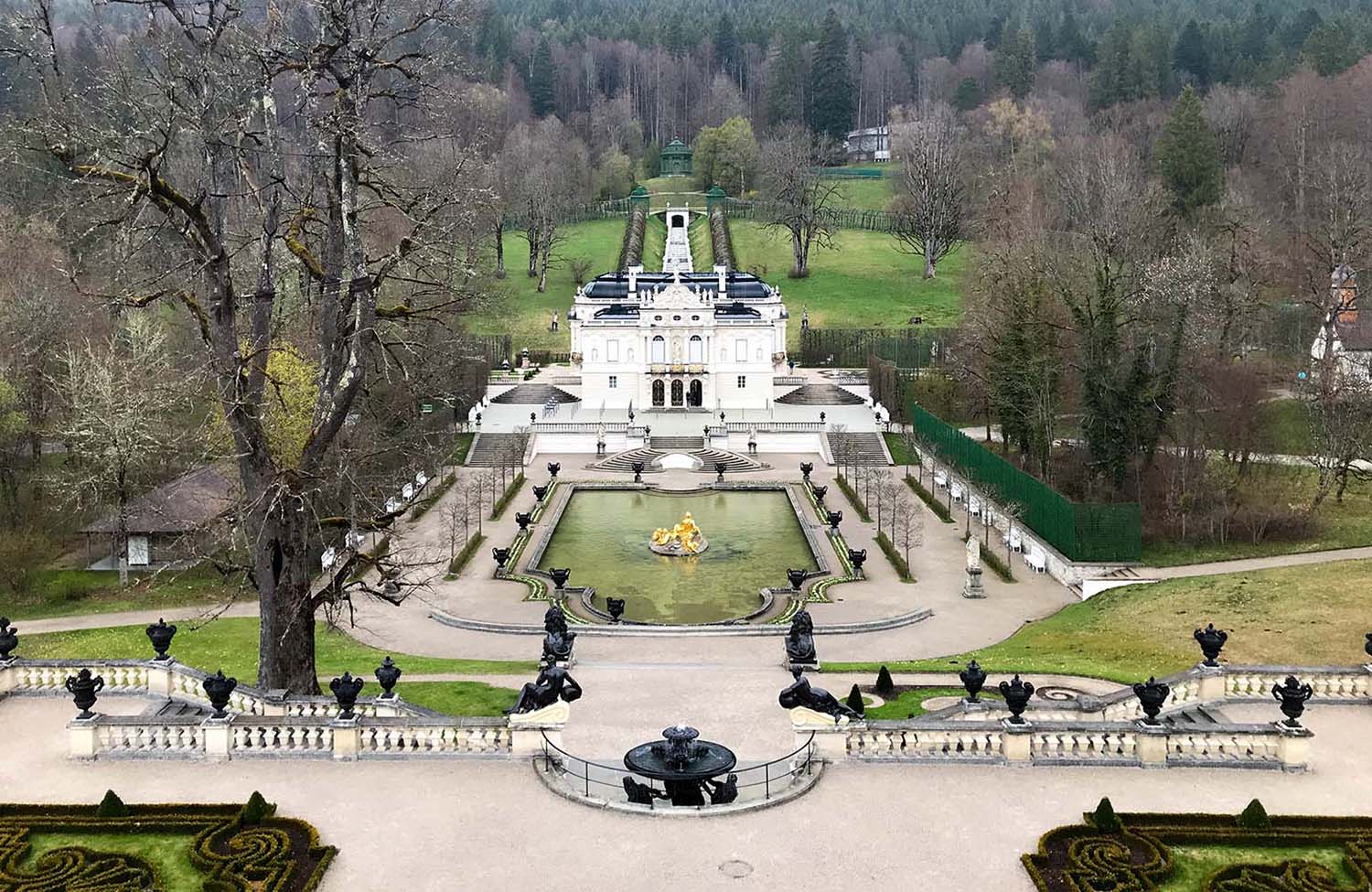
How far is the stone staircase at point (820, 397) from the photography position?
9038 cm

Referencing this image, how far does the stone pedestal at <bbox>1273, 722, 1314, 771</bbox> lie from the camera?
22.8 m

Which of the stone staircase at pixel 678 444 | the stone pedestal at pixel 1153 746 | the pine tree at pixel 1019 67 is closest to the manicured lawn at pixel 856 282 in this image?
the stone staircase at pixel 678 444

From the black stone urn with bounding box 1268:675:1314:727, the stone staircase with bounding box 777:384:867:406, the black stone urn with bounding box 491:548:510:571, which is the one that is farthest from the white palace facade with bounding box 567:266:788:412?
the black stone urn with bounding box 1268:675:1314:727

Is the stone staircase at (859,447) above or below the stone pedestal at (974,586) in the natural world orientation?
above

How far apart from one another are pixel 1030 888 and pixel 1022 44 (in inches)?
6289

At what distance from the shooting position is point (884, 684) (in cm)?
3023

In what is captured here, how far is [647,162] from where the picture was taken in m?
174

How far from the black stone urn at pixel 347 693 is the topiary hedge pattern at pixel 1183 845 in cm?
1252

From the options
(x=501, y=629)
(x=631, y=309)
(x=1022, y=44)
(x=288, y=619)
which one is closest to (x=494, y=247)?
(x=631, y=309)

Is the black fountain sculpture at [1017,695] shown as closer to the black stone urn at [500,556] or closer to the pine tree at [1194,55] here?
the black stone urn at [500,556]

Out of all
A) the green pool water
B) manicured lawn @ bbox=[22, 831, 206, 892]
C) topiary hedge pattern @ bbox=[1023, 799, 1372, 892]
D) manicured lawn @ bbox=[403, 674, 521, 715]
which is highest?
manicured lawn @ bbox=[22, 831, 206, 892]

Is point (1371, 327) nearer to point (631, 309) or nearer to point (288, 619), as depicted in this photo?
point (631, 309)

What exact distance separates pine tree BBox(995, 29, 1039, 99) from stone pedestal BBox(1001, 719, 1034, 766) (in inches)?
5862

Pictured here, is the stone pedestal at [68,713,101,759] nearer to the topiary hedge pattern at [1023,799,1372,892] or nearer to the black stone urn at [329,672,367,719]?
the black stone urn at [329,672,367,719]
